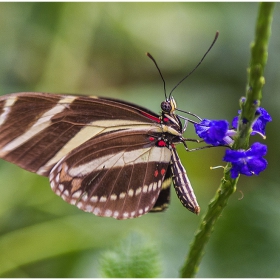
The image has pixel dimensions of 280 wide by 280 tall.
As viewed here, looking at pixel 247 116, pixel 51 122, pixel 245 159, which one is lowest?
pixel 51 122

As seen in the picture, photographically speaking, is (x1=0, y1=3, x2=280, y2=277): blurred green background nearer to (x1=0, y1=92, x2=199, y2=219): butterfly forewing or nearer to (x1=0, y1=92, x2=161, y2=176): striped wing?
(x1=0, y1=92, x2=199, y2=219): butterfly forewing

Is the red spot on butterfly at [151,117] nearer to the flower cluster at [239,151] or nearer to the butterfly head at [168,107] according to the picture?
the butterfly head at [168,107]

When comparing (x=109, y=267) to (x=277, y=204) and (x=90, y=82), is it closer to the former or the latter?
(x=277, y=204)

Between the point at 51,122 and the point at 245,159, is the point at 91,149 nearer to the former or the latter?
the point at 51,122

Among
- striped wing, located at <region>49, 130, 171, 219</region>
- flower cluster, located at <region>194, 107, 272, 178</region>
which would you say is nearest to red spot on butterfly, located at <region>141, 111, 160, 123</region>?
striped wing, located at <region>49, 130, 171, 219</region>

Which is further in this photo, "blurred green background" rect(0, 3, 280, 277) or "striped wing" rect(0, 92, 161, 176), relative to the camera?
"blurred green background" rect(0, 3, 280, 277)

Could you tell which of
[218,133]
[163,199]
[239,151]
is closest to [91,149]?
[163,199]
